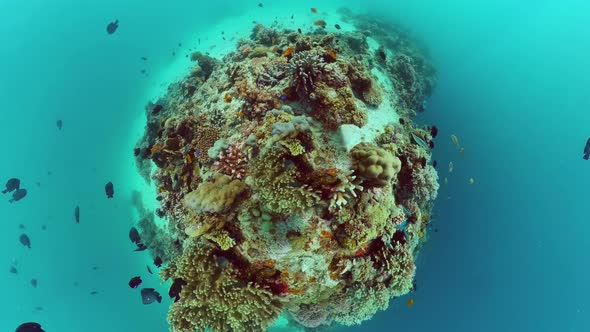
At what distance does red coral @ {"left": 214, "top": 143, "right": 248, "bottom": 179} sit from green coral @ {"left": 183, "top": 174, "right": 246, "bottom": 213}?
1.12ft

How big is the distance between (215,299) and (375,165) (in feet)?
11.7

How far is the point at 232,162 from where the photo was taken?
612cm

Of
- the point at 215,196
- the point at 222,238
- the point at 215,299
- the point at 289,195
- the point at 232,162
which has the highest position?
the point at 289,195

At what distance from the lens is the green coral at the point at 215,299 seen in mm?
5426

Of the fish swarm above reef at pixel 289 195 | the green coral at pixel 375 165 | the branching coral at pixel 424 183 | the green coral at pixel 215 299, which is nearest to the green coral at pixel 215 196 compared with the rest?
the fish swarm above reef at pixel 289 195

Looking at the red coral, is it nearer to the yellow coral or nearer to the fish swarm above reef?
the fish swarm above reef

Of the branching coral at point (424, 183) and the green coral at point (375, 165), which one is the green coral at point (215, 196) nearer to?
the green coral at point (375, 165)

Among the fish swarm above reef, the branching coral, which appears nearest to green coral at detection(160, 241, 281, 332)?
the fish swarm above reef

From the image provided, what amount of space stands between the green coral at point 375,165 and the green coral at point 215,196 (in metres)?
2.14

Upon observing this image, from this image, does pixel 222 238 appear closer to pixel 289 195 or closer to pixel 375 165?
pixel 289 195

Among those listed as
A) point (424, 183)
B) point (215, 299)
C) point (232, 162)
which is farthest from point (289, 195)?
point (424, 183)

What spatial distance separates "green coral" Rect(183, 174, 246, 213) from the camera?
527 centimetres
